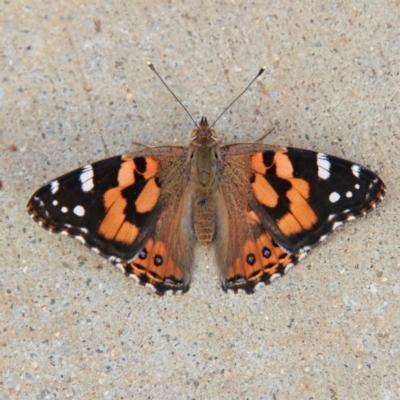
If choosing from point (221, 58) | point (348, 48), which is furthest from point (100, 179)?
point (348, 48)

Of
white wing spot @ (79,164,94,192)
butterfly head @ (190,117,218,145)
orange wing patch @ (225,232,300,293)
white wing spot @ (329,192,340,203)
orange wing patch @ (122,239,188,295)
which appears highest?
white wing spot @ (329,192,340,203)

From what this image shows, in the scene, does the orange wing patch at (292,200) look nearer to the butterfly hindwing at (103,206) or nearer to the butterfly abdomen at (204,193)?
the butterfly abdomen at (204,193)

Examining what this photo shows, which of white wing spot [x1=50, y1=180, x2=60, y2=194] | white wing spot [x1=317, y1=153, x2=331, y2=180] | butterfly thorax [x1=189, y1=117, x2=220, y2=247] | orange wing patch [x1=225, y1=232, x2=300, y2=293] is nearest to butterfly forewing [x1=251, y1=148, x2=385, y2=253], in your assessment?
white wing spot [x1=317, y1=153, x2=331, y2=180]

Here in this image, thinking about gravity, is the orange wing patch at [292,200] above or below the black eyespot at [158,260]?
above

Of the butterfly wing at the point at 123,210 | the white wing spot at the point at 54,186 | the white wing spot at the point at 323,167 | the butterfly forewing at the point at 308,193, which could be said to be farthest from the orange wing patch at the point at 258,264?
the white wing spot at the point at 54,186

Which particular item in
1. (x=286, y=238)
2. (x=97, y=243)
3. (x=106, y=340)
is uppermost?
(x=286, y=238)

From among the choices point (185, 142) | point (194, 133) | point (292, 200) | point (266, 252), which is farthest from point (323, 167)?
point (185, 142)

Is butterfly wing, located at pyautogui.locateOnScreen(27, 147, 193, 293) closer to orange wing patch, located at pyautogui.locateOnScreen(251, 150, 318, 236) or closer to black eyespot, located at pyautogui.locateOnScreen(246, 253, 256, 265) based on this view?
black eyespot, located at pyautogui.locateOnScreen(246, 253, 256, 265)

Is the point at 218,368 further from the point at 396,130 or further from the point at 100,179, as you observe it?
the point at 396,130
